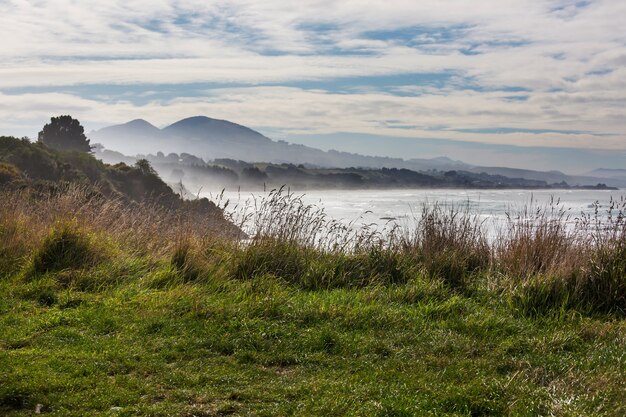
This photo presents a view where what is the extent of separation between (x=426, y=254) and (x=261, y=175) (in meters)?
143

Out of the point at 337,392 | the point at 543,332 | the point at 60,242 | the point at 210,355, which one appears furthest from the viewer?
the point at 60,242

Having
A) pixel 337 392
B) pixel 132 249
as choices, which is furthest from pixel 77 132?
pixel 337 392

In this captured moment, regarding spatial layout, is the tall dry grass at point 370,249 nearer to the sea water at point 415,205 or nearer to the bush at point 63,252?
the bush at point 63,252

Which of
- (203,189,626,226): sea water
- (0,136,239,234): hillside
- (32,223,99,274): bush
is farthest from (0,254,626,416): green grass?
(0,136,239,234): hillside

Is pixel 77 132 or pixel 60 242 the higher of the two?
pixel 77 132

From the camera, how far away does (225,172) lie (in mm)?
162750

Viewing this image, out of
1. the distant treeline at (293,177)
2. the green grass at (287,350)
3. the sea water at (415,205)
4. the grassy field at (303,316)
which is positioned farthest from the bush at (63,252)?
the distant treeline at (293,177)

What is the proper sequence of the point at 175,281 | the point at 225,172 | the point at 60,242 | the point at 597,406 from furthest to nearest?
the point at 225,172, the point at 60,242, the point at 175,281, the point at 597,406

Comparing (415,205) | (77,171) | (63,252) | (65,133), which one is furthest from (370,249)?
(65,133)

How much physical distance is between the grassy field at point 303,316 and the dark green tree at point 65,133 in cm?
9068

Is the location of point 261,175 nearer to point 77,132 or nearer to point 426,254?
point 77,132

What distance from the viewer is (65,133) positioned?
309 ft

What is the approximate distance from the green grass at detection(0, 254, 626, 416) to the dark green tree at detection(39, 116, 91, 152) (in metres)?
93.6

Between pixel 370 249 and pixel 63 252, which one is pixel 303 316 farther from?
pixel 63 252
